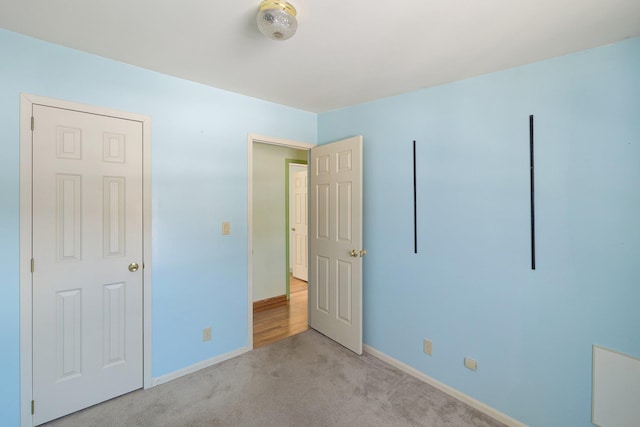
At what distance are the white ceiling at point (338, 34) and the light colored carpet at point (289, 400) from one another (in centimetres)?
240

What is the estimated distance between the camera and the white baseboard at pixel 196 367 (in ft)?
7.29

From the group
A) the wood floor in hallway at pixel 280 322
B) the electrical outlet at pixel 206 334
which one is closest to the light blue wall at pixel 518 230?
the wood floor in hallway at pixel 280 322

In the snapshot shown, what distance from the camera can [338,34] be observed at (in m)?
1.59

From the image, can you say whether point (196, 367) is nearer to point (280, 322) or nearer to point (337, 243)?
point (280, 322)

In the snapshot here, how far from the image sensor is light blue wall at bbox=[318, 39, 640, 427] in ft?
5.13

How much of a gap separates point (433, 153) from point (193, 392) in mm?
2629

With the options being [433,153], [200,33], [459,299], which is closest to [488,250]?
[459,299]

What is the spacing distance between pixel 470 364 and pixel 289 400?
1357 mm

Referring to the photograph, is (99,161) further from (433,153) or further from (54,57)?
(433,153)

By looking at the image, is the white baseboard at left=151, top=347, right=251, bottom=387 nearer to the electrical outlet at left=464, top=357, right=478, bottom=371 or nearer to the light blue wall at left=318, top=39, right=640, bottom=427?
the light blue wall at left=318, top=39, right=640, bottom=427

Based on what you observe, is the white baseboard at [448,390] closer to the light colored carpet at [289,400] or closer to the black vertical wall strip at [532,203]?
the light colored carpet at [289,400]

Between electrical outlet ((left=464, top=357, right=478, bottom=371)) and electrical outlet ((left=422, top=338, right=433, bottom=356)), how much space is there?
0.88ft

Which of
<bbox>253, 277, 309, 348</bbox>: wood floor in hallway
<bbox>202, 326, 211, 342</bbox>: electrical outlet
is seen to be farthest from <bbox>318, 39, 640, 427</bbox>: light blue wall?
<bbox>202, 326, 211, 342</bbox>: electrical outlet

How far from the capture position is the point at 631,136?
4.95 ft
